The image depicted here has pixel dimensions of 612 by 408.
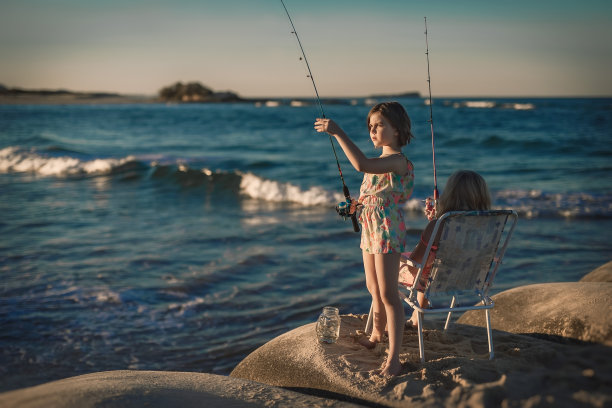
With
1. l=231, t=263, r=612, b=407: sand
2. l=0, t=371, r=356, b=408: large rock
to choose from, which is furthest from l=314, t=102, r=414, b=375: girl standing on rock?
l=0, t=371, r=356, b=408: large rock

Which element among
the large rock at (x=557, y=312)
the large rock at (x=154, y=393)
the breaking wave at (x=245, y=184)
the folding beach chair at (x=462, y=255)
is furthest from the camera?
the breaking wave at (x=245, y=184)

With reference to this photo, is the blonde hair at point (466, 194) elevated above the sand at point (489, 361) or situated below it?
above

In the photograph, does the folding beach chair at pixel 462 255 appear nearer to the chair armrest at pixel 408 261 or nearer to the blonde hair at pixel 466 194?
the chair armrest at pixel 408 261

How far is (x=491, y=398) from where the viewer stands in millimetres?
2924

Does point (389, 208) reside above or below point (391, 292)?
above

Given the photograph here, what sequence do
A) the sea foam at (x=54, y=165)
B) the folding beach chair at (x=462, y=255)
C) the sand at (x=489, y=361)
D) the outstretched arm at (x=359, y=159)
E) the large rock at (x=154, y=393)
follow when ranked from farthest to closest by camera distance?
the sea foam at (x=54, y=165) → the folding beach chair at (x=462, y=255) → the outstretched arm at (x=359, y=159) → the sand at (x=489, y=361) → the large rock at (x=154, y=393)

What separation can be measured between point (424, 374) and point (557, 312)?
1638 mm

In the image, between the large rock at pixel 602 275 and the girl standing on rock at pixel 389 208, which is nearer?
the girl standing on rock at pixel 389 208

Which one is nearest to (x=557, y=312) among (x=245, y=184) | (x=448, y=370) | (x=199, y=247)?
(x=448, y=370)

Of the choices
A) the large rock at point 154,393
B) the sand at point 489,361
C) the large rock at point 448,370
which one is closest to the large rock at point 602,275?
the sand at point 489,361

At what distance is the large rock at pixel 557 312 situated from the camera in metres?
4.02

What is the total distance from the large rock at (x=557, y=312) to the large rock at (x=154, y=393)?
2.02 m

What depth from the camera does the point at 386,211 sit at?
352 cm

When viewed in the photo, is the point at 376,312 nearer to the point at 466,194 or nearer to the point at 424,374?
the point at 424,374
